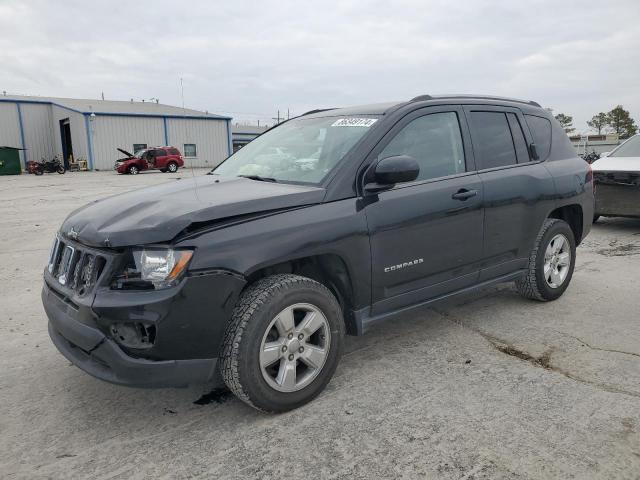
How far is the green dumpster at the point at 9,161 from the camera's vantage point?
33375 millimetres

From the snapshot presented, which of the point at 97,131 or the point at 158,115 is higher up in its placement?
the point at 158,115

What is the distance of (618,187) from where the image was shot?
7.71m

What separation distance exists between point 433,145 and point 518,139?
1.11 meters

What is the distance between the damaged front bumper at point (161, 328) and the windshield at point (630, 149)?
27.8 feet

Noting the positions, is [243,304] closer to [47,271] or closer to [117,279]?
[117,279]

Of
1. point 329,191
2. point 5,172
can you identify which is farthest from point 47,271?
point 5,172

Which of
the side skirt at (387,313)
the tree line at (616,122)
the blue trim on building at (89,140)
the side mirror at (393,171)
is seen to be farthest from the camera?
the tree line at (616,122)

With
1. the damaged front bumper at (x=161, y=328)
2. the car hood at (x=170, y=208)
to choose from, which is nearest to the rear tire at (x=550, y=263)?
the car hood at (x=170, y=208)

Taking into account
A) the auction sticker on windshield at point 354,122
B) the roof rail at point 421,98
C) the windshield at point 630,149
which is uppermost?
the roof rail at point 421,98

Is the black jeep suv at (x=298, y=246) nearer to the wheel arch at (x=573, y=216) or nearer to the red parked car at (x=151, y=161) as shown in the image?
the wheel arch at (x=573, y=216)

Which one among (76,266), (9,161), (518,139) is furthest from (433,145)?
(9,161)

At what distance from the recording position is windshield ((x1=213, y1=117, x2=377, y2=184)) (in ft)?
10.6

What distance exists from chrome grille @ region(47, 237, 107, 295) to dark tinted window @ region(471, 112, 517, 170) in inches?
108

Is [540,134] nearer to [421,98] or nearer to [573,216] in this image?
[573,216]
